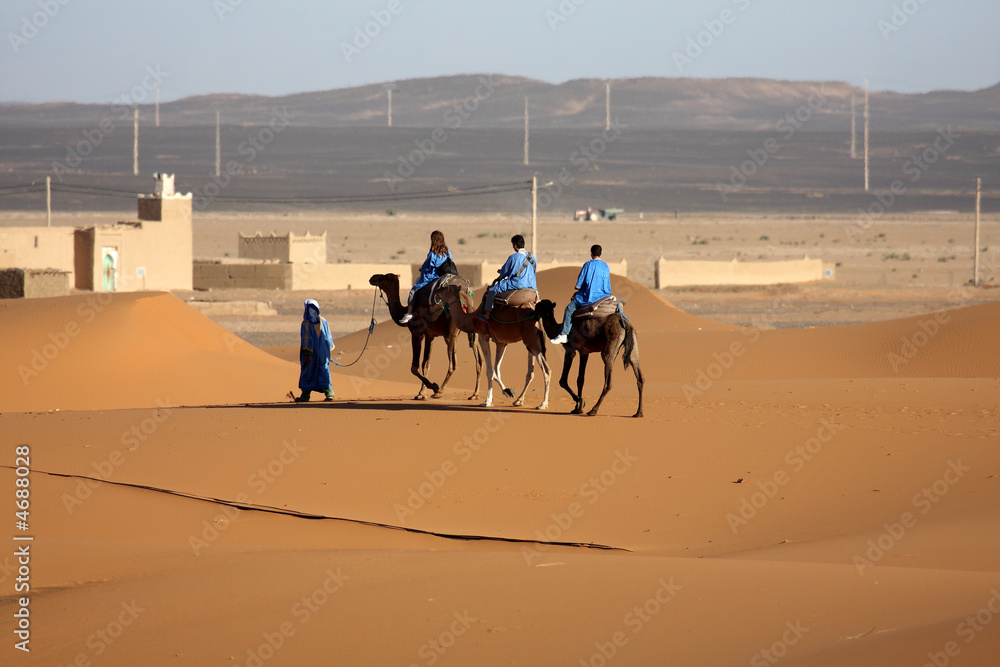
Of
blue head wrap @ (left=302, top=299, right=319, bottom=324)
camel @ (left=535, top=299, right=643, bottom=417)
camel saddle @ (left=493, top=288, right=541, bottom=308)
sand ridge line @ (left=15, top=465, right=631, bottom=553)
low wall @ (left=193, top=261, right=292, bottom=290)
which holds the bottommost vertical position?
sand ridge line @ (left=15, top=465, right=631, bottom=553)

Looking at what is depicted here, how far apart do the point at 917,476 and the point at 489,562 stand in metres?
5.10

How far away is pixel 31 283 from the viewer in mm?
31844

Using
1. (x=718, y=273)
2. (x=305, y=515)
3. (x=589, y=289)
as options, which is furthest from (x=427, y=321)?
(x=718, y=273)

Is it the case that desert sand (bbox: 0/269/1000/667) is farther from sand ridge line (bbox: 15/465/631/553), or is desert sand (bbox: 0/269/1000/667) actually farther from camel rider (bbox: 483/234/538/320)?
camel rider (bbox: 483/234/538/320)

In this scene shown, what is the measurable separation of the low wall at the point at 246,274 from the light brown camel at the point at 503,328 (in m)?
33.1

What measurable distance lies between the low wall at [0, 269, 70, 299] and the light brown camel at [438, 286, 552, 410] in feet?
68.4

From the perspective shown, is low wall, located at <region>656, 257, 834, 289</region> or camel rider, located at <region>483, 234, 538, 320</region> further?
low wall, located at <region>656, 257, 834, 289</region>

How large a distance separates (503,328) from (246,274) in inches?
1371

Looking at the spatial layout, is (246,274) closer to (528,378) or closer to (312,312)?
(312,312)

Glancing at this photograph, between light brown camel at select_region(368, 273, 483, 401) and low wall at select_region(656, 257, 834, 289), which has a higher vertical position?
low wall at select_region(656, 257, 834, 289)

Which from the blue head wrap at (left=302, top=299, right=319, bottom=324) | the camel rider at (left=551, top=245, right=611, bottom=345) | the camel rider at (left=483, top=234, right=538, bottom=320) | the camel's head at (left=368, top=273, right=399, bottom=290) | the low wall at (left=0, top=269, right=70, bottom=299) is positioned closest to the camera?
the camel rider at (left=551, top=245, right=611, bottom=345)

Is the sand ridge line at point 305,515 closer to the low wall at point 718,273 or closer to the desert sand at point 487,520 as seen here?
the desert sand at point 487,520

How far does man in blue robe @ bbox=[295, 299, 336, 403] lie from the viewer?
15188 mm

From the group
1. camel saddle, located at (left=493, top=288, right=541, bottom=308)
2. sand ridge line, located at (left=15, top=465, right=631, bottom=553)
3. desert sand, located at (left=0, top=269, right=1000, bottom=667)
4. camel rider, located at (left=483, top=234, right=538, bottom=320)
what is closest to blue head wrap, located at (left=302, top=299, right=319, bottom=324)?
desert sand, located at (left=0, top=269, right=1000, bottom=667)
